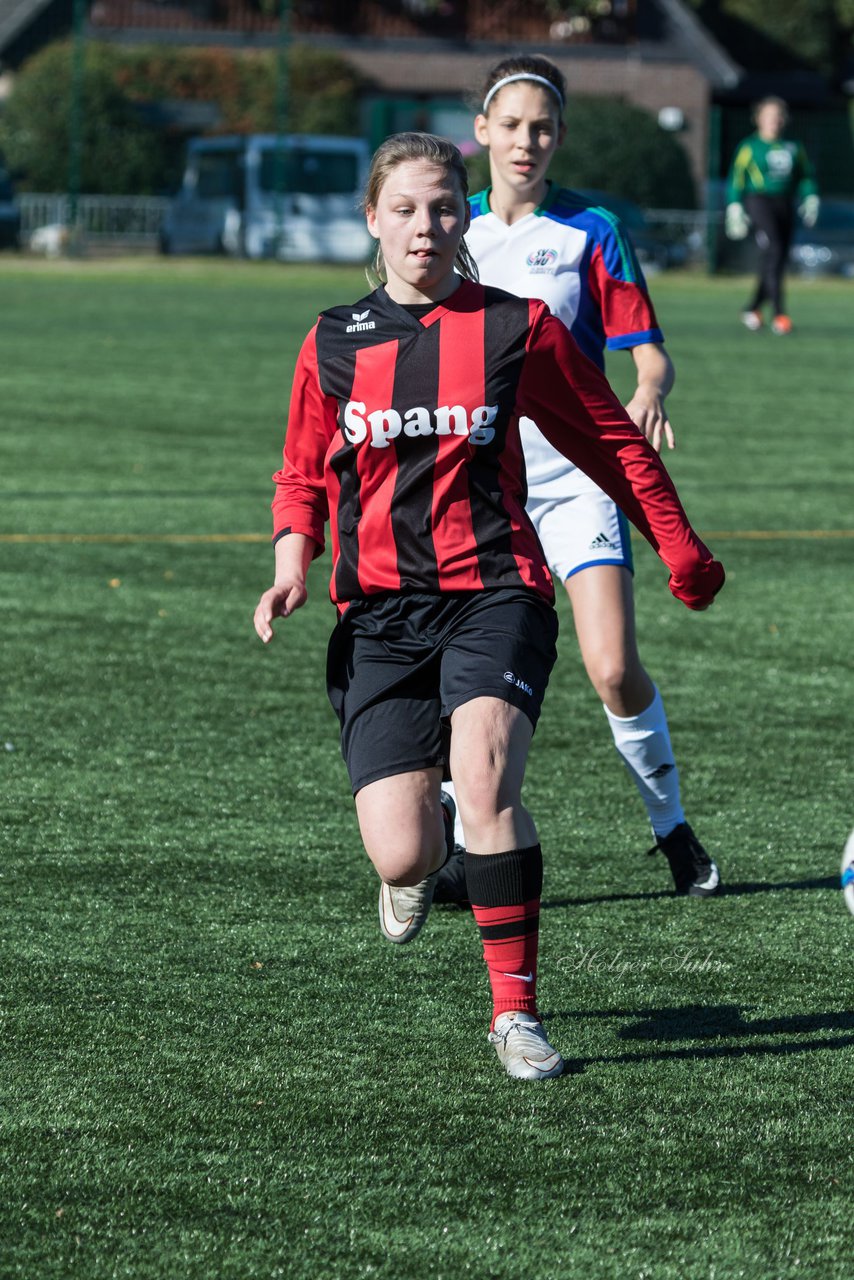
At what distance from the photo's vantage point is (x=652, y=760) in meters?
5.28

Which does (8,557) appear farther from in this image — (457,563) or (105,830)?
(457,563)

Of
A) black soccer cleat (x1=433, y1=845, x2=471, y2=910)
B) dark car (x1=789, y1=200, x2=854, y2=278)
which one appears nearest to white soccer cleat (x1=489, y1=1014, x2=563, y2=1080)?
black soccer cleat (x1=433, y1=845, x2=471, y2=910)

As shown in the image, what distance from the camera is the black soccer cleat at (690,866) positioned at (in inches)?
202

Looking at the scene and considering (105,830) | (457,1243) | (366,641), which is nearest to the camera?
(457,1243)

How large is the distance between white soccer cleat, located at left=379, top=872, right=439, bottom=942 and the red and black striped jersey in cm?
60

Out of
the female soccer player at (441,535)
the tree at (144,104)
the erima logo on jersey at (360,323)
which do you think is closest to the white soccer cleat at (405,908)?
the female soccer player at (441,535)

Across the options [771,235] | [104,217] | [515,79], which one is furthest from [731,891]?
[104,217]

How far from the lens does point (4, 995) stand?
4242 millimetres

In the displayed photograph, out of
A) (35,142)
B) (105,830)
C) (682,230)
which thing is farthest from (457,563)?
(35,142)

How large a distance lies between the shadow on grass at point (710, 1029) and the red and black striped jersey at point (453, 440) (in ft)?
2.77

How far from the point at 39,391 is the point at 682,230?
23.7 meters

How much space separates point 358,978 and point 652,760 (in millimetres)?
1189

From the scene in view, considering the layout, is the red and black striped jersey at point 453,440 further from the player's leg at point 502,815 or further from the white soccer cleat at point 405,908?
the white soccer cleat at point 405,908

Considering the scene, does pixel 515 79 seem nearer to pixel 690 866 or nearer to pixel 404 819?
pixel 690 866
